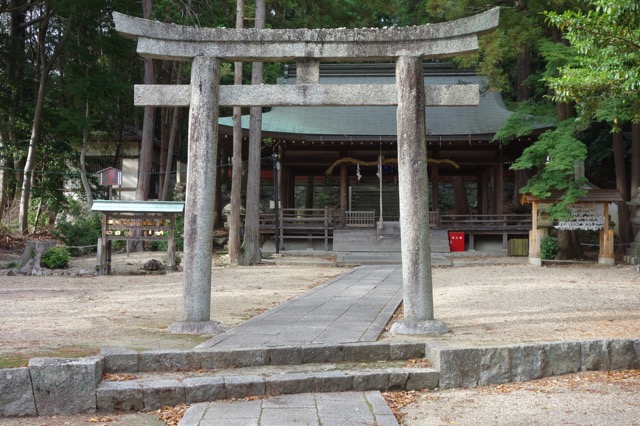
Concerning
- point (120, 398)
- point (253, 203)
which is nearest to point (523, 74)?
point (253, 203)

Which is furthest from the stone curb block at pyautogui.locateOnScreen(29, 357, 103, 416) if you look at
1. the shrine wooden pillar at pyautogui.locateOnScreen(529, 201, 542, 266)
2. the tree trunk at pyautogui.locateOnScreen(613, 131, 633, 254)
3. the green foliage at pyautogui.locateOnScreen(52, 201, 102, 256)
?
the tree trunk at pyautogui.locateOnScreen(613, 131, 633, 254)

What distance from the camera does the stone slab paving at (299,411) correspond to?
4.29 metres

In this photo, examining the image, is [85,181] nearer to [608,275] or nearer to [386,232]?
[386,232]

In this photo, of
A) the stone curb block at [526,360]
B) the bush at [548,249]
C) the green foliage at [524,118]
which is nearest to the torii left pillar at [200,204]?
the stone curb block at [526,360]

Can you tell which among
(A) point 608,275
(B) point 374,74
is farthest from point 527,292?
(B) point 374,74

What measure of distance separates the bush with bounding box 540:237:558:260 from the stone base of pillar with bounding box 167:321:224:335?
46.0 feet

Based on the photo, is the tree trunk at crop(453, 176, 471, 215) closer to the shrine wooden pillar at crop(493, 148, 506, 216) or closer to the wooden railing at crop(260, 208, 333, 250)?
the shrine wooden pillar at crop(493, 148, 506, 216)

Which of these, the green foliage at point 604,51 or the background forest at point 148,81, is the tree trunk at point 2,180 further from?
the green foliage at point 604,51

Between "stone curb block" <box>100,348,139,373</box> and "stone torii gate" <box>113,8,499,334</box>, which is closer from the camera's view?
"stone curb block" <box>100,348,139,373</box>

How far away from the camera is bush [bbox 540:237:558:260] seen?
18.4 metres

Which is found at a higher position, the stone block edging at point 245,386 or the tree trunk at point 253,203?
the tree trunk at point 253,203

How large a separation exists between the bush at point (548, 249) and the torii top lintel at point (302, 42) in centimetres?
1272

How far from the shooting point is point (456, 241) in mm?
21797

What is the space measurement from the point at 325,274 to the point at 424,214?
8.47 metres
